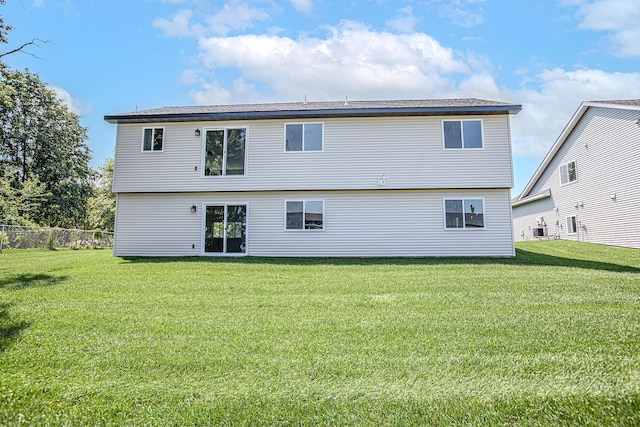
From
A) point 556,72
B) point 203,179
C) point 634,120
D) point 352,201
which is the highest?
point 556,72

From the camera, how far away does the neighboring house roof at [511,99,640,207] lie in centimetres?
1481

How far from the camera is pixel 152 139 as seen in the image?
13.1 metres

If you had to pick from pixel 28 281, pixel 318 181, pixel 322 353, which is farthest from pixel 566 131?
pixel 28 281

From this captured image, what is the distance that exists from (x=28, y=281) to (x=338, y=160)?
9.15 metres

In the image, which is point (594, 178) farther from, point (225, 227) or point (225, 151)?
point (225, 227)

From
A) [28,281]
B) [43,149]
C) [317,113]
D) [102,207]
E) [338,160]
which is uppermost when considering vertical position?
[43,149]

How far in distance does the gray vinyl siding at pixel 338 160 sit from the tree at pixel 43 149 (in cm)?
1639

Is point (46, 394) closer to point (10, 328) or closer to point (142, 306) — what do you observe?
point (10, 328)

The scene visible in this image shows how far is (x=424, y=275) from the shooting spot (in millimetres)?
8625

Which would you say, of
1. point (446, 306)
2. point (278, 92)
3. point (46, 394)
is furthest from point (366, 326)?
point (278, 92)

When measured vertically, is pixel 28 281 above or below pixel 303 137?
below

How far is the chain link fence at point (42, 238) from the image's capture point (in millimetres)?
16094

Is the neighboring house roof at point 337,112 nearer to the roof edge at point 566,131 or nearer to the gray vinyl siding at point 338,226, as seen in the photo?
the gray vinyl siding at point 338,226

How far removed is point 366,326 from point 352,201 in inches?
318
